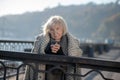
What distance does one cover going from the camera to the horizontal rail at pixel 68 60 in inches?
130

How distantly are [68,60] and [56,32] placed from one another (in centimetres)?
108

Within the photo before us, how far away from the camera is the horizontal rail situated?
3.30 meters

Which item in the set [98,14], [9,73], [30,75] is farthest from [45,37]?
[98,14]

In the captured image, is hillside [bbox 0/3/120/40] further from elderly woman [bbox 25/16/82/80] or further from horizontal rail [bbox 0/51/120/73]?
horizontal rail [bbox 0/51/120/73]

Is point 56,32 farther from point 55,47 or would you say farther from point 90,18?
point 90,18

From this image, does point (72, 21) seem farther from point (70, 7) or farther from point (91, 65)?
point (91, 65)

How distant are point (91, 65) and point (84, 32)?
14151cm

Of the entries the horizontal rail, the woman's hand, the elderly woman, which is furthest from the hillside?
the horizontal rail

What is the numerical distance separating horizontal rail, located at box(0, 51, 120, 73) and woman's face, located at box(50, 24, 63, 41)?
950 mm

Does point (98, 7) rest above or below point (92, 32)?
above

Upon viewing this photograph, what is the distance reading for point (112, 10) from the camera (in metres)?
153

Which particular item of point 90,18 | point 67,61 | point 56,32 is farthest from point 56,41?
point 90,18

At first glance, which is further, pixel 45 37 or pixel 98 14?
pixel 98 14

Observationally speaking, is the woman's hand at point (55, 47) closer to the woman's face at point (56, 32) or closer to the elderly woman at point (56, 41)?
the elderly woman at point (56, 41)
